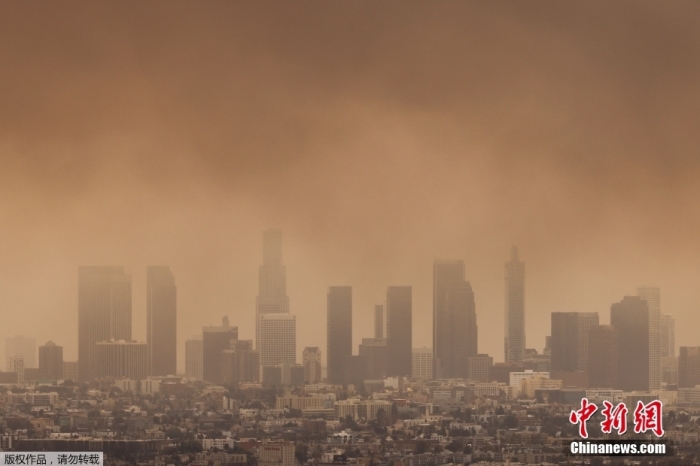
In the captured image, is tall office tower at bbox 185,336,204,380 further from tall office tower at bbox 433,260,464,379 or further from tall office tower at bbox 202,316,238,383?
tall office tower at bbox 433,260,464,379

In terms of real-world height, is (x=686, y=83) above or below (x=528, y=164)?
above

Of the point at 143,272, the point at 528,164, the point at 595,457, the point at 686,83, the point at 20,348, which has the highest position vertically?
the point at 686,83

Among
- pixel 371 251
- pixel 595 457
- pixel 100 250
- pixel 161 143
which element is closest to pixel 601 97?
pixel 371 251

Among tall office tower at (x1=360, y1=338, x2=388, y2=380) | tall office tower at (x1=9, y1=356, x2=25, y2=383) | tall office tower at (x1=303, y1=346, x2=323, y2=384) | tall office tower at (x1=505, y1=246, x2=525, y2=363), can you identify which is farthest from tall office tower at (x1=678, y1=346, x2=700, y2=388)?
tall office tower at (x1=9, y1=356, x2=25, y2=383)

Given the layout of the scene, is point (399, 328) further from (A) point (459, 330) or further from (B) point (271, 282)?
(B) point (271, 282)

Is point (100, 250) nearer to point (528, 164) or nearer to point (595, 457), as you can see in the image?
point (528, 164)

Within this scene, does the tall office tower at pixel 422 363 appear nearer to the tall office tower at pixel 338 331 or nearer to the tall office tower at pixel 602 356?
the tall office tower at pixel 338 331

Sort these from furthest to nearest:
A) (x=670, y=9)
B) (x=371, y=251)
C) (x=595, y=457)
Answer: (x=371, y=251), (x=670, y=9), (x=595, y=457)
